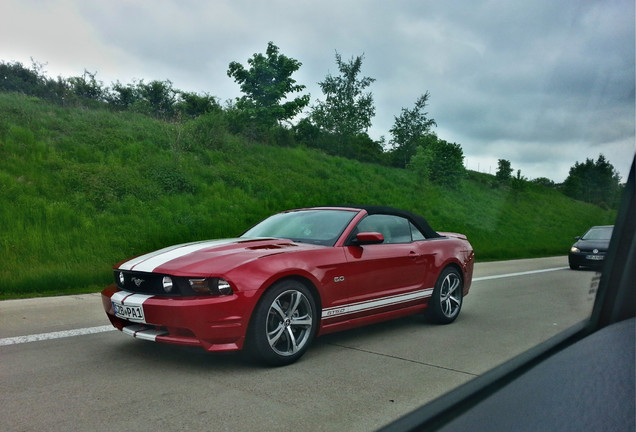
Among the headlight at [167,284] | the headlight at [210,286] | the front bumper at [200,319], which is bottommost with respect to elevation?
the front bumper at [200,319]

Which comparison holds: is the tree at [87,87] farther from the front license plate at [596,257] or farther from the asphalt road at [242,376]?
the front license plate at [596,257]

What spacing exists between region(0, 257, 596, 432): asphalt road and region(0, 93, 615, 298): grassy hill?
25 cm

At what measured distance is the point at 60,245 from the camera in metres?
10.6

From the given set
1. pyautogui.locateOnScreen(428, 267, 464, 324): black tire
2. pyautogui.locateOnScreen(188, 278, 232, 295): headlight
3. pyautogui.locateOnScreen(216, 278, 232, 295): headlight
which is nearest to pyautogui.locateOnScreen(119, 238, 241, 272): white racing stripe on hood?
pyautogui.locateOnScreen(188, 278, 232, 295): headlight

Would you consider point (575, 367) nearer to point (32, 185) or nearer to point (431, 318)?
point (431, 318)

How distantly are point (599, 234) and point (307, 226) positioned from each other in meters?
4.02

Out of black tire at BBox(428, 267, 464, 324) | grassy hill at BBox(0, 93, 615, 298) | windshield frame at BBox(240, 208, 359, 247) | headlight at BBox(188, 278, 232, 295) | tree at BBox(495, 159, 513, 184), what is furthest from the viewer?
black tire at BBox(428, 267, 464, 324)

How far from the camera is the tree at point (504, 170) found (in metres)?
1.44

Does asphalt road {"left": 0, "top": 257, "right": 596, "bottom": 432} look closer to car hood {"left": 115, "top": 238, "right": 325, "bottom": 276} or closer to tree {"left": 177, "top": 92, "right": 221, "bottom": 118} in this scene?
car hood {"left": 115, "top": 238, "right": 325, "bottom": 276}

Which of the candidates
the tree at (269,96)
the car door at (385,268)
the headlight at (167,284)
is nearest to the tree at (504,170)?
the headlight at (167,284)

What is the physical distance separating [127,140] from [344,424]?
1696 cm

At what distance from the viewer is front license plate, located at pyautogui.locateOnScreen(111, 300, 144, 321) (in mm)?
3986

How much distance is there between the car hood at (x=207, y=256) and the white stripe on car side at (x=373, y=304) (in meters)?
0.59

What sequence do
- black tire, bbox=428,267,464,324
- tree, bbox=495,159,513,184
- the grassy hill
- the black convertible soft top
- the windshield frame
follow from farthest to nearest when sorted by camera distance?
the black convertible soft top
black tire, bbox=428,267,464,324
the windshield frame
the grassy hill
tree, bbox=495,159,513,184
